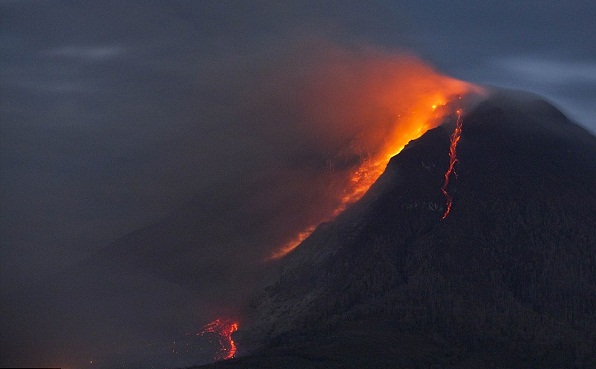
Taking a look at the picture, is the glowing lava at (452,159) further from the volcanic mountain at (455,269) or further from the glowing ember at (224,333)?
the glowing ember at (224,333)

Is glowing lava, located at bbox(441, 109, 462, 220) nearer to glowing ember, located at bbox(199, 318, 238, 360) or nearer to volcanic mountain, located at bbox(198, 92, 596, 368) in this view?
volcanic mountain, located at bbox(198, 92, 596, 368)

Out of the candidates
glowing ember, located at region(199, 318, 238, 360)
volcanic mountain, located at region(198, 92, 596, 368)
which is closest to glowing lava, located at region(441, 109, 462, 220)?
volcanic mountain, located at region(198, 92, 596, 368)

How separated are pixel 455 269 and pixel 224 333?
665 inches

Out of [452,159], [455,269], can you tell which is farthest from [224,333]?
[452,159]

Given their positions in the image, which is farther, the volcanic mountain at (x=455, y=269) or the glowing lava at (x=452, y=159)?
the glowing lava at (x=452, y=159)

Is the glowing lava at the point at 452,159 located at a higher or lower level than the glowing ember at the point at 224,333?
higher

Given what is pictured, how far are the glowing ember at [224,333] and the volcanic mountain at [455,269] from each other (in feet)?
3.14

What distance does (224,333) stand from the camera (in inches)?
3617

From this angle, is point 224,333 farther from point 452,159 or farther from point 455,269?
point 452,159

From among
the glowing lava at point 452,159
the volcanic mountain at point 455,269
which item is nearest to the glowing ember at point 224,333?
the volcanic mountain at point 455,269

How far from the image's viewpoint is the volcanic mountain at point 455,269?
81.1 m

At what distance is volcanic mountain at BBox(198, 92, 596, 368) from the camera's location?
8106 cm

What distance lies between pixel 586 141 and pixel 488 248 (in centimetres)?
2064

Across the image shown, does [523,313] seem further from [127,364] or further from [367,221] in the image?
[127,364]
